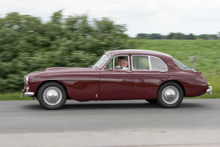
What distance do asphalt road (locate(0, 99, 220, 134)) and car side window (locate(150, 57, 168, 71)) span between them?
3.44 feet

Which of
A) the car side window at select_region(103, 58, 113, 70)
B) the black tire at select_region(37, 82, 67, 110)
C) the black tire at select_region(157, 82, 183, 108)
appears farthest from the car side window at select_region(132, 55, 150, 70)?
the black tire at select_region(37, 82, 67, 110)

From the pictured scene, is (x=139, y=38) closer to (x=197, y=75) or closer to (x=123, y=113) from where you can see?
(x=197, y=75)

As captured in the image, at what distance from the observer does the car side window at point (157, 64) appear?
975 cm

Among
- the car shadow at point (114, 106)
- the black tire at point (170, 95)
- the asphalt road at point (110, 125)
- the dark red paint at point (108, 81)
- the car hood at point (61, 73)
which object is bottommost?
the asphalt road at point (110, 125)

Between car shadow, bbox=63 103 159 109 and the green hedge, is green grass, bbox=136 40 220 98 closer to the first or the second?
the green hedge

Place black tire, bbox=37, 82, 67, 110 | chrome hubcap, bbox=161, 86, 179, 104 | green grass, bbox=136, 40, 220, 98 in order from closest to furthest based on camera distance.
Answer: black tire, bbox=37, 82, 67, 110
chrome hubcap, bbox=161, 86, 179, 104
green grass, bbox=136, 40, 220, 98

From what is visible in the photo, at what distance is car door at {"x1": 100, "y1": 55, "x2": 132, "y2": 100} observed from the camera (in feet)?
30.5

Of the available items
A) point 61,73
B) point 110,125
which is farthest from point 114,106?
point 110,125

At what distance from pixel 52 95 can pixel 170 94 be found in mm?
3044

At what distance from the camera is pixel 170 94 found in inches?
381

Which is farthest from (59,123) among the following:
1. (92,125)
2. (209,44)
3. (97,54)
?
(209,44)

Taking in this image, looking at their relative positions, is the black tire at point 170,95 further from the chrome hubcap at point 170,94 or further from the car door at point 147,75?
the car door at point 147,75

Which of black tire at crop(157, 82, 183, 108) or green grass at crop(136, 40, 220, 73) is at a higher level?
green grass at crop(136, 40, 220, 73)

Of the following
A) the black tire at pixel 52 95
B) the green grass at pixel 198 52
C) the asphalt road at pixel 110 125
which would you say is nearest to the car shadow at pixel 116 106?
the asphalt road at pixel 110 125
